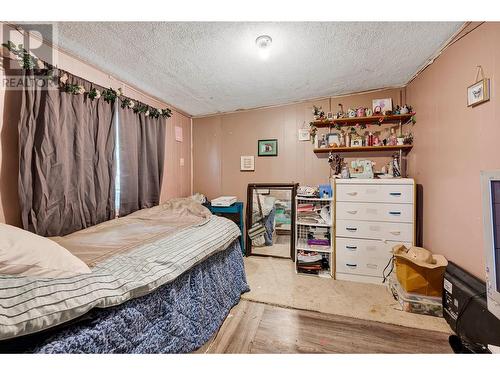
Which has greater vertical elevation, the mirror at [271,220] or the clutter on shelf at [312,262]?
the mirror at [271,220]

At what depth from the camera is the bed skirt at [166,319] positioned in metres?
0.83

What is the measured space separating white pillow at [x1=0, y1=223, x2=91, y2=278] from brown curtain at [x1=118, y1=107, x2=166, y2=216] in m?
1.36

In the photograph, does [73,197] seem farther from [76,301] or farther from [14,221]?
[76,301]

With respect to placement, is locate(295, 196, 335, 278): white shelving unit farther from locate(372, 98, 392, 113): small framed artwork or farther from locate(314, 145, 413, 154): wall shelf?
locate(372, 98, 392, 113): small framed artwork

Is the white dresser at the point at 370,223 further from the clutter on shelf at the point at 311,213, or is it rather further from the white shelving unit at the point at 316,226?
the clutter on shelf at the point at 311,213

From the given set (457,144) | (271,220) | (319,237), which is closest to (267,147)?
(271,220)

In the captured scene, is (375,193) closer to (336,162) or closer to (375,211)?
(375,211)

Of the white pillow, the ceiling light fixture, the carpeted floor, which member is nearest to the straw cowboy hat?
the carpeted floor

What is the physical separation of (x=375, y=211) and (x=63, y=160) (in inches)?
119

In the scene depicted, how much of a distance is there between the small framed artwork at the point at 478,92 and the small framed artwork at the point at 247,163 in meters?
2.41

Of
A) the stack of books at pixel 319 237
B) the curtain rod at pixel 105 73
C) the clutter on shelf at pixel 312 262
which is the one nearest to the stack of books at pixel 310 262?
the clutter on shelf at pixel 312 262

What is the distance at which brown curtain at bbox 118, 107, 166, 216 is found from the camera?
2.35m
